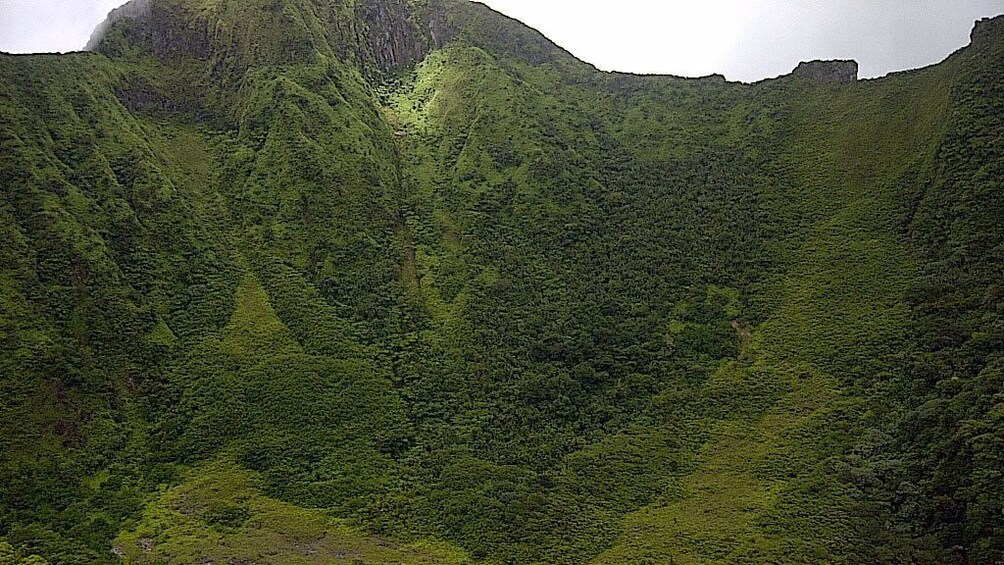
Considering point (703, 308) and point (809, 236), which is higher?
point (809, 236)

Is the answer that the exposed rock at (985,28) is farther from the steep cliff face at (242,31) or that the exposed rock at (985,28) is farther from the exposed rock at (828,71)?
the steep cliff face at (242,31)

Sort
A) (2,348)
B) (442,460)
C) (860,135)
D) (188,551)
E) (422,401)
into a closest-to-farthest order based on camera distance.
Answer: (188,551) < (2,348) < (442,460) < (422,401) < (860,135)

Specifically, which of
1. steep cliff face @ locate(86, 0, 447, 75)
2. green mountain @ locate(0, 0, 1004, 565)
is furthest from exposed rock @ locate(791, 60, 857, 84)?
steep cliff face @ locate(86, 0, 447, 75)

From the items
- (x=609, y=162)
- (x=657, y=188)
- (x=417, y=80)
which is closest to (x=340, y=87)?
(x=417, y=80)

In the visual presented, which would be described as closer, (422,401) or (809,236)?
(422,401)

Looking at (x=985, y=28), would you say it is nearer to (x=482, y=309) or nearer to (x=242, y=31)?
(x=482, y=309)

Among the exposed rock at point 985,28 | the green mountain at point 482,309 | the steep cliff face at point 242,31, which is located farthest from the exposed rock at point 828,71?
the steep cliff face at point 242,31

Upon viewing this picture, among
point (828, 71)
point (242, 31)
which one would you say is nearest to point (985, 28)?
point (828, 71)

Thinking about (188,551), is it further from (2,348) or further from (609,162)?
(609,162)

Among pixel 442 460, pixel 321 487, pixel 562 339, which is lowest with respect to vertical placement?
pixel 321 487
